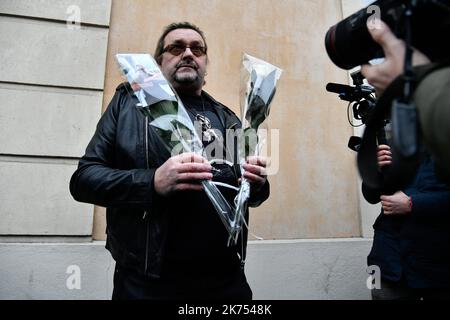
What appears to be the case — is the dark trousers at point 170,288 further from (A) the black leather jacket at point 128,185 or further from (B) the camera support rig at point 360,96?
(B) the camera support rig at point 360,96

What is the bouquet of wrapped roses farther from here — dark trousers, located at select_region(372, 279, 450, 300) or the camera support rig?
dark trousers, located at select_region(372, 279, 450, 300)

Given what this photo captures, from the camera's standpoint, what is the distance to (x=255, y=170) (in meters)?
1.35

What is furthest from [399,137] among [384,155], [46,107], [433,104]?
[46,107]

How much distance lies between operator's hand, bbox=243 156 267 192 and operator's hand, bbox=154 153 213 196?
0.57 ft

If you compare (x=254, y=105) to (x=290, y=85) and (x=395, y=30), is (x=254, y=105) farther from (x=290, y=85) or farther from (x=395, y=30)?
(x=290, y=85)

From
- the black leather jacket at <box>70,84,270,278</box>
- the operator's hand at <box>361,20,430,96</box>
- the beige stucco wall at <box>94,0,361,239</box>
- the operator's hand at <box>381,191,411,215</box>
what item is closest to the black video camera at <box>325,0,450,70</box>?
the operator's hand at <box>361,20,430,96</box>

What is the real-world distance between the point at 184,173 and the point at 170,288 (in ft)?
1.67

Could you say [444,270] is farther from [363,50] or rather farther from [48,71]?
[48,71]

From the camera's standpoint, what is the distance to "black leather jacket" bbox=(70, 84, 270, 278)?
1331 mm

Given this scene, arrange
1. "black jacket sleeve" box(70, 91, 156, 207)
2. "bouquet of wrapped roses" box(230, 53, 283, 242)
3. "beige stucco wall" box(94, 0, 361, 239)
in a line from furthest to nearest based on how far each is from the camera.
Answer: "beige stucco wall" box(94, 0, 361, 239) → "bouquet of wrapped roses" box(230, 53, 283, 242) → "black jacket sleeve" box(70, 91, 156, 207)

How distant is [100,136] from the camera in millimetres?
1518

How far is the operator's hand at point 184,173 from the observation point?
1.21m

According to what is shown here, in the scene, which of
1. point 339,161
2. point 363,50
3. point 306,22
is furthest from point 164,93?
point 306,22

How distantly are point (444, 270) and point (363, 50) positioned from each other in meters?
1.30
